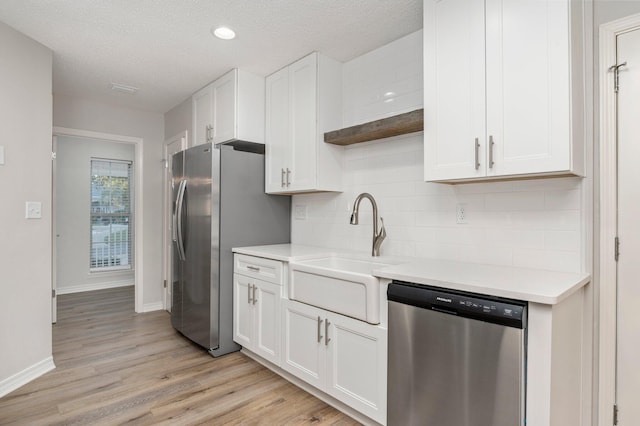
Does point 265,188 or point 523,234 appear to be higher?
point 265,188

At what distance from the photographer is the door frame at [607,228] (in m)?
1.63

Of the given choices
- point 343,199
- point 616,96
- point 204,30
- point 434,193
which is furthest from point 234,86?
point 616,96

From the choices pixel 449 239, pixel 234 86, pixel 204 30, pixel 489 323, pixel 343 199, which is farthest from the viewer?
pixel 234 86

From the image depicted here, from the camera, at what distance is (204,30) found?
2.45m

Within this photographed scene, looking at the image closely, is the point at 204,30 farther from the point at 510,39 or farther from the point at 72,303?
the point at 72,303

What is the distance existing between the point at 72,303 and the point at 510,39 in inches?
217

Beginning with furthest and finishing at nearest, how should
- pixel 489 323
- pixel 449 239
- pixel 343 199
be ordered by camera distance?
pixel 343 199
pixel 449 239
pixel 489 323

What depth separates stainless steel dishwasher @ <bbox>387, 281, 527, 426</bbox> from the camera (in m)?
1.32

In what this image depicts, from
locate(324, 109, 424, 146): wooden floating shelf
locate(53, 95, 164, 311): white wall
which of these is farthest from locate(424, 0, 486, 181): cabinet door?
locate(53, 95, 164, 311): white wall

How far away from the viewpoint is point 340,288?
2008 mm

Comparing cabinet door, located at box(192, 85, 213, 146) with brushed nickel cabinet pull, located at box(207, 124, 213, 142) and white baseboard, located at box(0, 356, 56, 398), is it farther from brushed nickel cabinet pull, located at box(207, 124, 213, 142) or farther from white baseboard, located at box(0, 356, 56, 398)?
white baseboard, located at box(0, 356, 56, 398)

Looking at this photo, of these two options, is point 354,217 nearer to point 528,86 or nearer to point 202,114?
point 528,86

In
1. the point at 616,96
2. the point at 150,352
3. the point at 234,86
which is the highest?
the point at 234,86

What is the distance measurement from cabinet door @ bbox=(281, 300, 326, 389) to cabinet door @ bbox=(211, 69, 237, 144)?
67.2 inches
